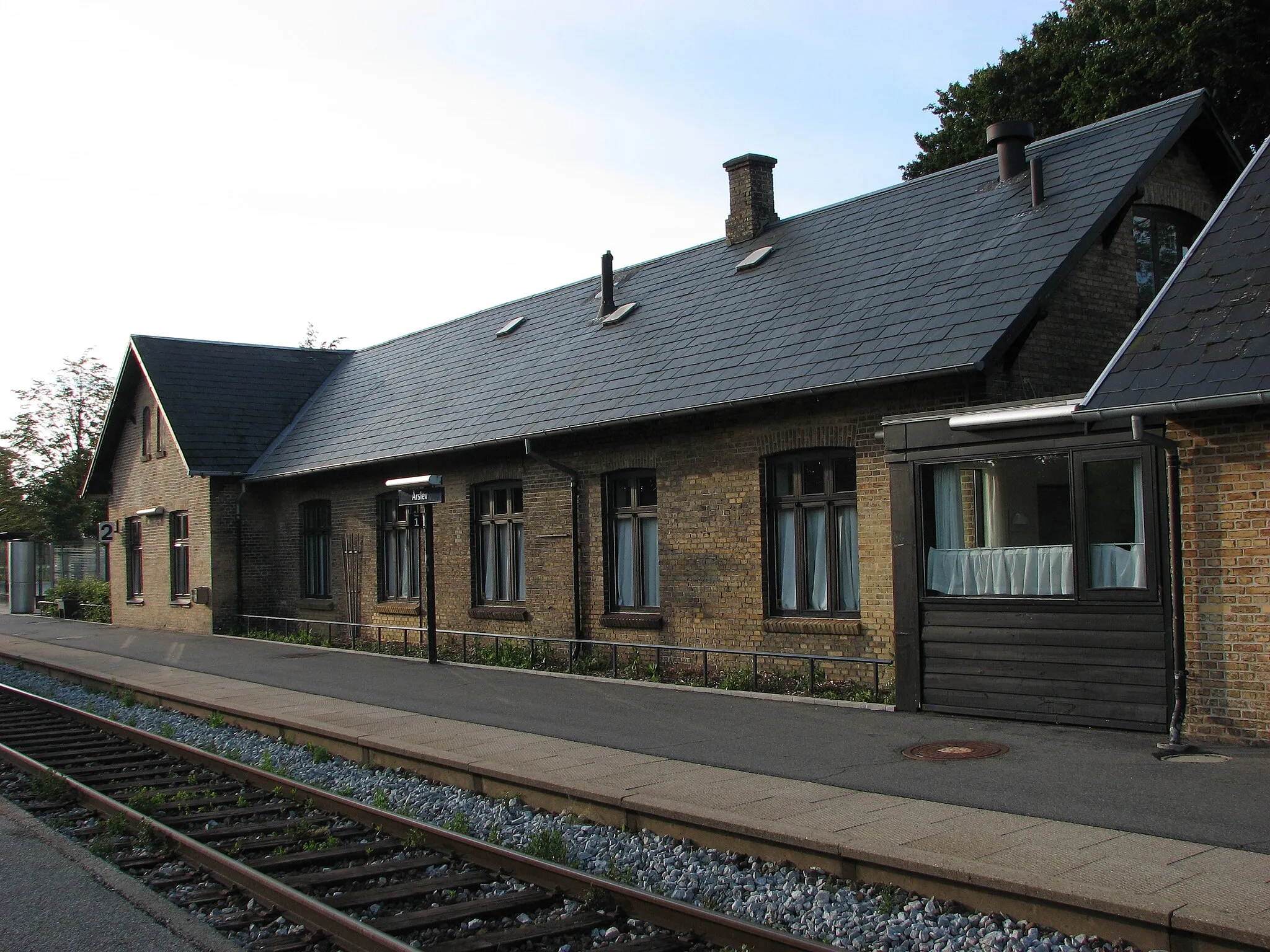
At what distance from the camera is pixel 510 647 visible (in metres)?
17.6

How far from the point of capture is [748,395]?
44.8ft

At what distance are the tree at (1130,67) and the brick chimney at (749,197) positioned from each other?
8026 millimetres

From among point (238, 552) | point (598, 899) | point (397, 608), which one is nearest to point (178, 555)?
point (238, 552)

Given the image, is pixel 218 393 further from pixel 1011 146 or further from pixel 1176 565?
pixel 1176 565

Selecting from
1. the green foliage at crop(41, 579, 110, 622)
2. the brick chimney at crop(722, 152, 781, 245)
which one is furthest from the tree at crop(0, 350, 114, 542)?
the brick chimney at crop(722, 152, 781, 245)

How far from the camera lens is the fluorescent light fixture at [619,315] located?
64.6 ft

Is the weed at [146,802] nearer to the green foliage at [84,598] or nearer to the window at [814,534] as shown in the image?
the window at [814,534]

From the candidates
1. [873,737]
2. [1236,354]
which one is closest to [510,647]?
[873,737]

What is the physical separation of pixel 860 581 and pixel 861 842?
6421 millimetres

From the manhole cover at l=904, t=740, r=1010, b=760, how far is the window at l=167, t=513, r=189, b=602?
70.2 feet

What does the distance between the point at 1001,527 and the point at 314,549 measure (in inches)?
674

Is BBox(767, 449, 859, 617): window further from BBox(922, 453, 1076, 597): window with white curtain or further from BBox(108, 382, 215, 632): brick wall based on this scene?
BBox(108, 382, 215, 632): brick wall

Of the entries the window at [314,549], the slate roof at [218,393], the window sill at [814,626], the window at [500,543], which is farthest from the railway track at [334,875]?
the slate roof at [218,393]

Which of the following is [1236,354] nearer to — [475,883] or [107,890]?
[475,883]
